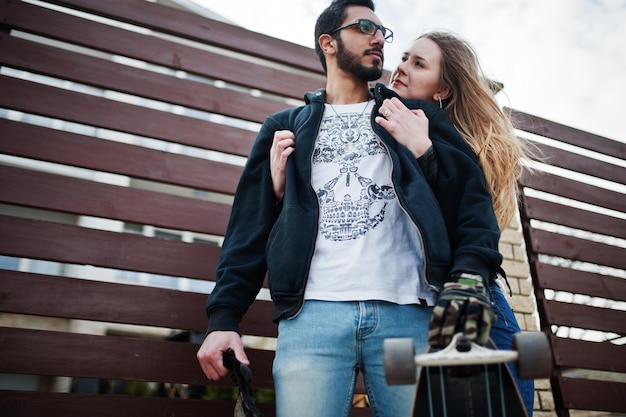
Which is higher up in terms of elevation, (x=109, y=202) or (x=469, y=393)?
(x=109, y=202)

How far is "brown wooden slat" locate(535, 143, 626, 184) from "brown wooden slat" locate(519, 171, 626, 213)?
14 centimetres

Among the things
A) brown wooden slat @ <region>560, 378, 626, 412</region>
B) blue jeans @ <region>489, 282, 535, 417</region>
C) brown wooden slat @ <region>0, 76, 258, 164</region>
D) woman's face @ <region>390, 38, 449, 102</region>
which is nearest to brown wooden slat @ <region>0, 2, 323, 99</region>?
brown wooden slat @ <region>0, 76, 258, 164</region>

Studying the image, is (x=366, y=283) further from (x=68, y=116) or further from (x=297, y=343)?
(x=68, y=116)

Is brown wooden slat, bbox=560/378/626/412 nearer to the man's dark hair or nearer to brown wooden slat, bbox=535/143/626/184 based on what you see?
brown wooden slat, bbox=535/143/626/184

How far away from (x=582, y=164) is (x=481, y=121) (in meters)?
2.26

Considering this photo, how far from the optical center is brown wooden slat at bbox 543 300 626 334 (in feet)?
12.7

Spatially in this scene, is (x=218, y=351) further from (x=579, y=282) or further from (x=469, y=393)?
(x=579, y=282)

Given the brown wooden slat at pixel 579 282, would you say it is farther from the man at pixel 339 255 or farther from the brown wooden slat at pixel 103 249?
the brown wooden slat at pixel 103 249

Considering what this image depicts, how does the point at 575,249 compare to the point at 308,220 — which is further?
the point at 575,249

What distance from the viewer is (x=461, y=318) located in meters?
1.57

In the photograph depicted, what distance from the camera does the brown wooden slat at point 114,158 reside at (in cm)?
275

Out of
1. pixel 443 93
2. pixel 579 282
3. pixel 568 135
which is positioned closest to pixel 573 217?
pixel 579 282

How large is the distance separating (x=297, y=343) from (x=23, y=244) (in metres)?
1.54

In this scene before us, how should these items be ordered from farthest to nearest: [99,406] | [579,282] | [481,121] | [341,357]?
[579,282] → [481,121] → [99,406] → [341,357]
